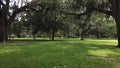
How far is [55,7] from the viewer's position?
33938 millimetres

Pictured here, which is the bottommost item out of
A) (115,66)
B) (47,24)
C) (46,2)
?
(115,66)

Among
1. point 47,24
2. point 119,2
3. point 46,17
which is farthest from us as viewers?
point 47,24

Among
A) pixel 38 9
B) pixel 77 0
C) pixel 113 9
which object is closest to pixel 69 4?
pixel 77 0

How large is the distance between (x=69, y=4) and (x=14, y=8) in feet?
38.1

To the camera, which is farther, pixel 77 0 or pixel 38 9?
pixel 38 9

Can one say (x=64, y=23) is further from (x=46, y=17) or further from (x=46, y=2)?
(x=46, y=2)

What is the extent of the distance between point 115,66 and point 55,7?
2491 centimetres

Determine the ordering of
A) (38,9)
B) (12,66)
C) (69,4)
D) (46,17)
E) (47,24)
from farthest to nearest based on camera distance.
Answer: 1. (47,24)
2. (46,17)
3. (38,9)
4. (69,4)
5. (12,66)

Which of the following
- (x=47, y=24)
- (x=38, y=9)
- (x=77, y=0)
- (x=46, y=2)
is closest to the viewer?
(x=77, y=0)

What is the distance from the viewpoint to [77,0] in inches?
915

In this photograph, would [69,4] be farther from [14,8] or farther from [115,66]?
[115,66]

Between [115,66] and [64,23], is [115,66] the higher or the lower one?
the lower one

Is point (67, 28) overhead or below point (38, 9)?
below

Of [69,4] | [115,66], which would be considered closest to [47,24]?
[69,4]
